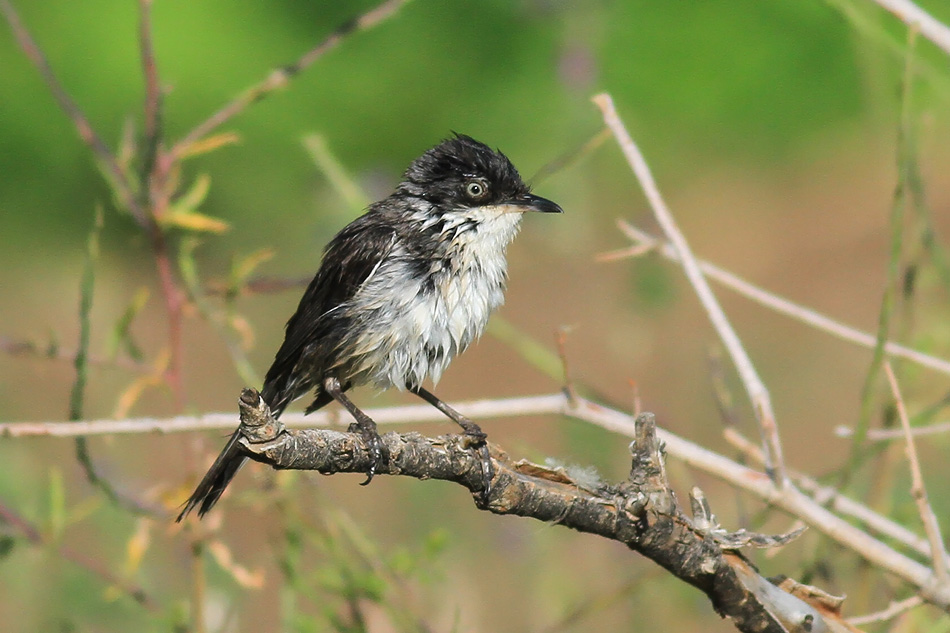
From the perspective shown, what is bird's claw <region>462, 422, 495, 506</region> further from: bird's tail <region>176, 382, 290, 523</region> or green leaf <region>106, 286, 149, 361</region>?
green leaf <region>106, 286, 149, 361</region>

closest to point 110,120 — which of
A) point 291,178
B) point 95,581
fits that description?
point 291,178

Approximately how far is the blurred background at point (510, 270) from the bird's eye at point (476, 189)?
16.2 inches

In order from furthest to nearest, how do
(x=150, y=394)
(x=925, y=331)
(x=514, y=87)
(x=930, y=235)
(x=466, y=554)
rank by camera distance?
(x=514, y=87)
(x=150, y=394)
(x=466, y=554)
(x=925, y=331)
(x=930, y=235)

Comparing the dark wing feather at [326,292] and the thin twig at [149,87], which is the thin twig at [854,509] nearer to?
the dark wing feather at [326,292]

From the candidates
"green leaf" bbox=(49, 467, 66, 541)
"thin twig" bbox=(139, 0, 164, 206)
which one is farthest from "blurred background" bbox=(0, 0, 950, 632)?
"thin twig" bbox=(139, 0, 164, 206)

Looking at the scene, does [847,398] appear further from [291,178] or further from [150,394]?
[291,178]

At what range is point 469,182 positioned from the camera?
4199mm

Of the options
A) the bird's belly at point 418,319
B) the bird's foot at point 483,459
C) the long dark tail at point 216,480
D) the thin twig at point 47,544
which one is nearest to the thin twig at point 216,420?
the long dark tail at point 216,480

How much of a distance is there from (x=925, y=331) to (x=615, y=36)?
783 cm

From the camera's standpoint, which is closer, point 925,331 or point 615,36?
point 925,331

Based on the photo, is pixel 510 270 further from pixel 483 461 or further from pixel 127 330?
pixel 483 461

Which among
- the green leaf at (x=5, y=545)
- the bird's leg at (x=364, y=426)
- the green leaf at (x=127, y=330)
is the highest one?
the bird's leg at (x=364, y=426)

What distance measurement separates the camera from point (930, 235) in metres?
3.90

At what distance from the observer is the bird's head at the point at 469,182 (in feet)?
13.6
